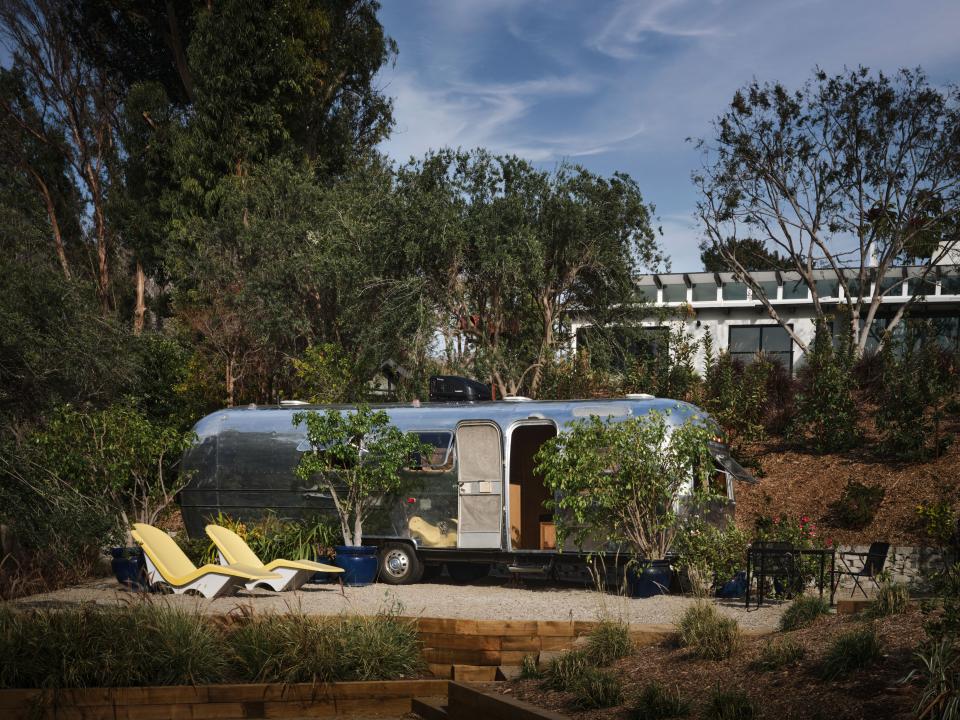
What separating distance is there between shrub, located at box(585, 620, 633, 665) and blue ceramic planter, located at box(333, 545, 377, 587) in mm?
6112

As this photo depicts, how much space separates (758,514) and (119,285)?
89.9 ft

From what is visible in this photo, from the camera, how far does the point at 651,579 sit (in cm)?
1270

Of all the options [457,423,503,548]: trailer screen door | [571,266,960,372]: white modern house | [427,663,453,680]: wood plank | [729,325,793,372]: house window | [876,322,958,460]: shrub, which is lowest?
[427,663,453,680]: wood plank

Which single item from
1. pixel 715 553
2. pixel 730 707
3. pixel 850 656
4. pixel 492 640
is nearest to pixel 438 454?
pixel 715 553

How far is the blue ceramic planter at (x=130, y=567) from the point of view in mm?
13500

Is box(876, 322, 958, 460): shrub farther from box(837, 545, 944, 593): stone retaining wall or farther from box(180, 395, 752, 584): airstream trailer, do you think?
box(180, 395, 752, 584): airstream trailer

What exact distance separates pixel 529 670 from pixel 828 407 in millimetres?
13302

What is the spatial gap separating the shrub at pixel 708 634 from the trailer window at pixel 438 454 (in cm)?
653

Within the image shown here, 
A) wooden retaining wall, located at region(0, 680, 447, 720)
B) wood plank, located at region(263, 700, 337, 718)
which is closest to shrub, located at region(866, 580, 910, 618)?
wooden retaining wall, located at region(0, 680, 447, 720)

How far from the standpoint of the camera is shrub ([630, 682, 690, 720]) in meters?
6.71

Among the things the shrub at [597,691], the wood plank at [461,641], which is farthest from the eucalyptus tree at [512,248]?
the shrub at [597,691]

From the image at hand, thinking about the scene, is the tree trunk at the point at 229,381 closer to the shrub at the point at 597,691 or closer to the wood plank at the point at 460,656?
the wood plank at the point at 460,656

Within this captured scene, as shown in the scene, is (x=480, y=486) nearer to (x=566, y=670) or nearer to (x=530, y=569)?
(x=530, y=569)

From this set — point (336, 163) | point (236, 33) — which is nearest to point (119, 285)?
point (336, 163)
